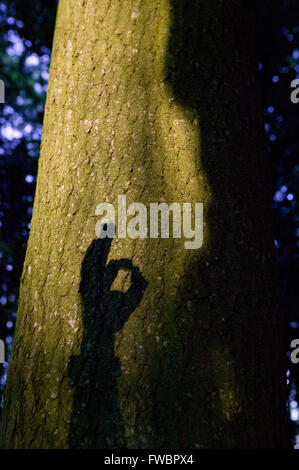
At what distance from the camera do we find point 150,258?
1.25m

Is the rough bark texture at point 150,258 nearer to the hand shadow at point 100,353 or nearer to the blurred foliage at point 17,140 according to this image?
the hand shadow at point 100,353

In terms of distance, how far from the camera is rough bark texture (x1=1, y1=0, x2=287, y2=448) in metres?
1.12

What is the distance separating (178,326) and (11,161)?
395 cm

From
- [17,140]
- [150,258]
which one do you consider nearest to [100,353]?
[150,258]

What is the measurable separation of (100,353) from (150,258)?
0.34 metres

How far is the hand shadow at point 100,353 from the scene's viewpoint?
1086mm

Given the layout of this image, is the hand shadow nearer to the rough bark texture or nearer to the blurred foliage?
the rough bark texture

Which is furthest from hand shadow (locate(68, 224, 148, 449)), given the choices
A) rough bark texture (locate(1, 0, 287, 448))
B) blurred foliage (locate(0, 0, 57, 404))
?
blurred foliage (locate(0, 0, 57, 404))

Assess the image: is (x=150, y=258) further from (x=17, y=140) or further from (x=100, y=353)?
(x=17, y=140)

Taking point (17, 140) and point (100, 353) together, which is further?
point (17, 140)

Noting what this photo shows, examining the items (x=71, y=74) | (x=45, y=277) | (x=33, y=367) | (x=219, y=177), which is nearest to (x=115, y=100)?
(x=71, y=74)

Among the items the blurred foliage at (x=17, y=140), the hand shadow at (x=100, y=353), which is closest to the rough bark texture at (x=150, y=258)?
the hand shadow at (x=100, y=353)

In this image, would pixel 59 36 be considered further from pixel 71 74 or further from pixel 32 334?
pixel 32 334

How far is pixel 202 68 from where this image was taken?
1523mm
